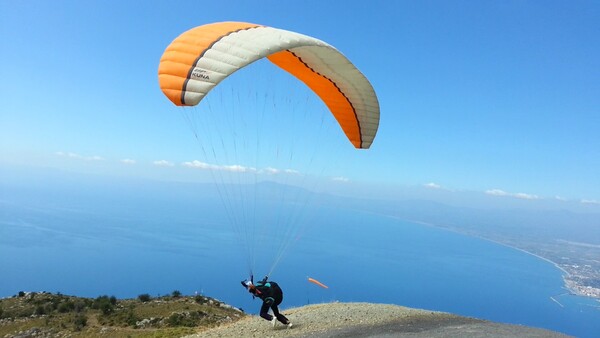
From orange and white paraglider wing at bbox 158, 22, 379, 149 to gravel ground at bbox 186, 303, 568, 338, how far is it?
6.03 m

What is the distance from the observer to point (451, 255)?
7726 inches

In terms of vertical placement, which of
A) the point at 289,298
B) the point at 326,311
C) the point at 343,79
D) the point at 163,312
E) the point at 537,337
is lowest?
the point at 289,298

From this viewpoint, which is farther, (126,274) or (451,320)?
(126,274)

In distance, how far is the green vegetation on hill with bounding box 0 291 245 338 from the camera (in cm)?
1702

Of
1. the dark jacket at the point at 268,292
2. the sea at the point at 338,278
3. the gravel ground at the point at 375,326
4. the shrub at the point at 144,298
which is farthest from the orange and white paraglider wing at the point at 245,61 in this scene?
the sea at the point at 338,278

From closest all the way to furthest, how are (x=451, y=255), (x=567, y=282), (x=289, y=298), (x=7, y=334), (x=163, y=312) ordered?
(x=7, y=334), (x=163, y=312), (x=289, y=298), (x=567, y=282), (x=451, y=255)

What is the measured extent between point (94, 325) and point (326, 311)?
505 inches

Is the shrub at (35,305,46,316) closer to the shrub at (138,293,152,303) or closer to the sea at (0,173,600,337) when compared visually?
the shrub at (138,293,152,303)

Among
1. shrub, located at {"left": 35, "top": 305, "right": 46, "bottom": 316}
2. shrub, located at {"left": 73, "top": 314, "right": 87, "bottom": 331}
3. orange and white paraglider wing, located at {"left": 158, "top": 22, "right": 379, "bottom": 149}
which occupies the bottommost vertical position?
shrub, located at {"left": 35, "top": 305, "right": 46, "bottom": 316}

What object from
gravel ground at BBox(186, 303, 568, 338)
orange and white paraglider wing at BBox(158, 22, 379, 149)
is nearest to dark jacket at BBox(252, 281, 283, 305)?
gravel ground at BBox(186, 303, 568, 338)

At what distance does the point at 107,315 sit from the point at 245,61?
1871 centimetres

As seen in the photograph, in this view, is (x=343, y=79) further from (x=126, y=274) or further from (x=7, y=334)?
(x=126, y=274)

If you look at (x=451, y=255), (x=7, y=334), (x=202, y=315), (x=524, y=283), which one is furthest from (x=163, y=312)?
(x=451, y=255)

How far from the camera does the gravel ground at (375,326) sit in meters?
9.59
